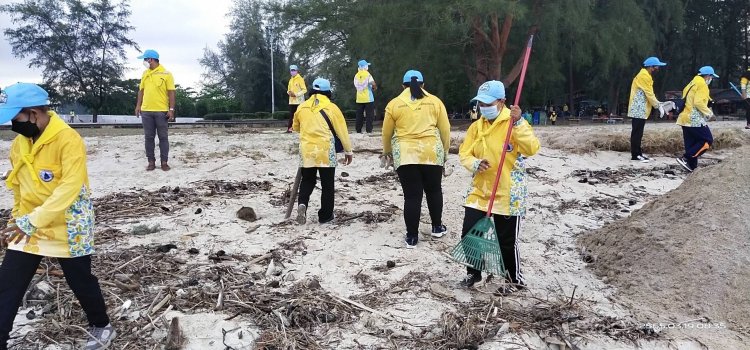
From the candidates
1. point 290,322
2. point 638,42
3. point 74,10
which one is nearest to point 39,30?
point 74,10

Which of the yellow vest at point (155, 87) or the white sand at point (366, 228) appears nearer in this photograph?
the white sand at point (366, 228)

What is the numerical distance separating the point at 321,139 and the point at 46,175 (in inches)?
127

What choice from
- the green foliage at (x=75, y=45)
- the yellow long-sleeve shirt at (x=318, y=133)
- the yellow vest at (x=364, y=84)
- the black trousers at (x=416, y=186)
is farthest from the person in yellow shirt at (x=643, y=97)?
the green foliage at (x=75, y=45)

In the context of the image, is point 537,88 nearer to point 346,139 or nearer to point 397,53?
point 397,53

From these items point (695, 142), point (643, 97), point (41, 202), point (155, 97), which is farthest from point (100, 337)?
point (643, 97)

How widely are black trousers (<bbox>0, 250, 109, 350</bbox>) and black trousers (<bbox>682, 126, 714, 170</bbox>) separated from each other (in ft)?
29.1

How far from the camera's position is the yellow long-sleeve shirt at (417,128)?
545 cm

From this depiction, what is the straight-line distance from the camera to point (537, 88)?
94.5ft

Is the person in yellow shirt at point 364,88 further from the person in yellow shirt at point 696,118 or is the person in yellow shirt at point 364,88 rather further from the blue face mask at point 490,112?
the blue face mask at point 490,112

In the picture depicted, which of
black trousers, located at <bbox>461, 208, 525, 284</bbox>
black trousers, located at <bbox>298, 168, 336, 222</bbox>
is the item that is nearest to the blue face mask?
black trousers, located at <bbox>461, 208, 525, 284</bbox>

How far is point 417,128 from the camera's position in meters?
5.46

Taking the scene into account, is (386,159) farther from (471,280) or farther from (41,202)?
(41,202)

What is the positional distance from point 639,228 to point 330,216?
3.23 meters

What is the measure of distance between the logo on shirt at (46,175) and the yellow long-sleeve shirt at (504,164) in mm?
2778
